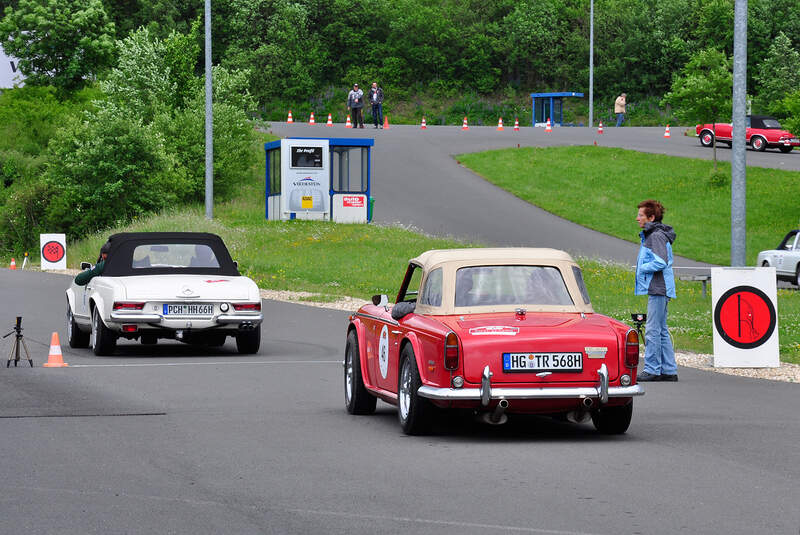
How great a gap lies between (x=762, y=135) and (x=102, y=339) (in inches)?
1836

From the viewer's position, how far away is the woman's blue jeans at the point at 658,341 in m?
14.4

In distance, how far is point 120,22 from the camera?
99.2 meters

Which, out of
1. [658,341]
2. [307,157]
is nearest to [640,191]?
[307,157]

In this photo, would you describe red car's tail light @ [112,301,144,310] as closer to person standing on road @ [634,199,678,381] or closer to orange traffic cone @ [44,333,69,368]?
orange traffic cone @ [44,333,69,368]

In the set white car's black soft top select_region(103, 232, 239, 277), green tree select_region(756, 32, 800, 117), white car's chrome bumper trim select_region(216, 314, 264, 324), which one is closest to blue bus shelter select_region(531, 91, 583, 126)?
green tree select_region(756, 32, 800, 117)

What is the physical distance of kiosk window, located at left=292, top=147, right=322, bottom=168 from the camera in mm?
43312

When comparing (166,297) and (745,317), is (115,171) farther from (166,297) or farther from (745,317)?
(745,317)

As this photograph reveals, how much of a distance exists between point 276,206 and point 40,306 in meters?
19.3

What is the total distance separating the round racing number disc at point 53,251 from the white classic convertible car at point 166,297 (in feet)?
76.5

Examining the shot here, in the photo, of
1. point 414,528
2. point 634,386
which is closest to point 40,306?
point 634,386

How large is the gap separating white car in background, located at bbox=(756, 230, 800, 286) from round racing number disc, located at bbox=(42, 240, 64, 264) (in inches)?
816

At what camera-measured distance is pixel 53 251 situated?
4134 centimetres

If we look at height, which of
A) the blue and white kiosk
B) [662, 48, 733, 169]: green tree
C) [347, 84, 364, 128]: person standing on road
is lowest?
the blue and white kiosk

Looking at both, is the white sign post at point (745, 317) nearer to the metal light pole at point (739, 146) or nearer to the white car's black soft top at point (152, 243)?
the metal light pole at point (739, 146)
